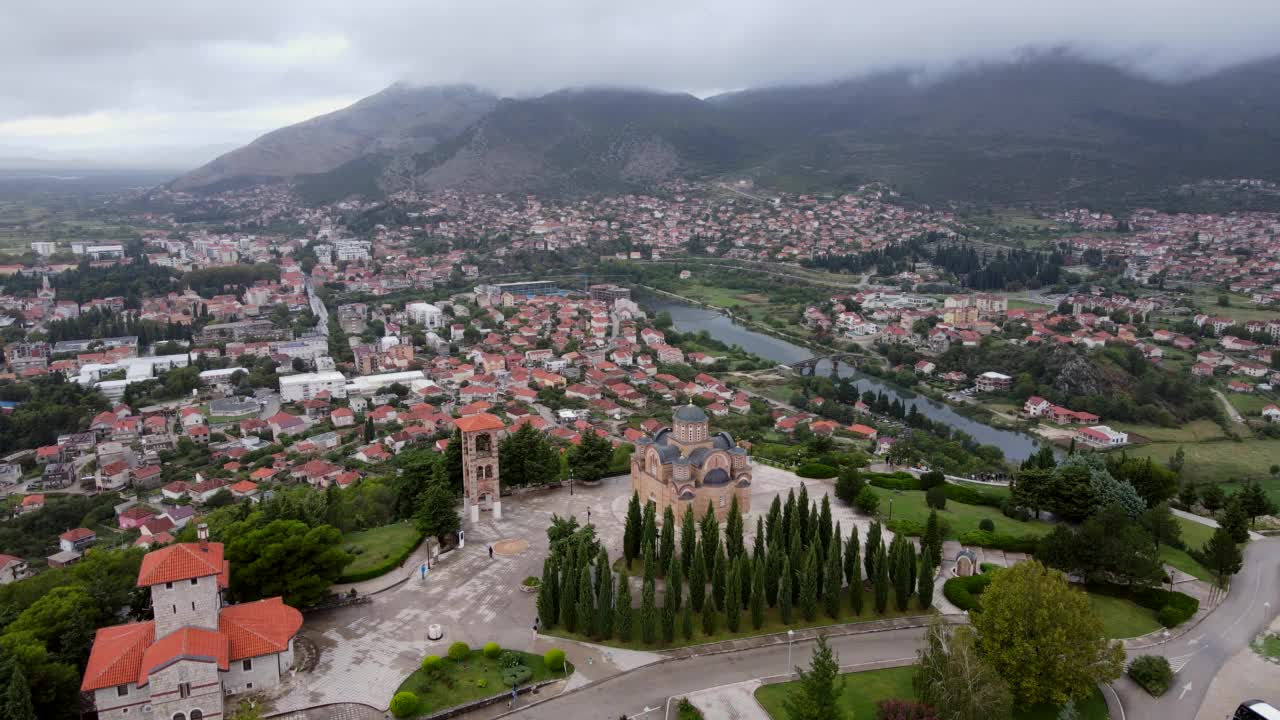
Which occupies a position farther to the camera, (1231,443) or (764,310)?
(764,310)

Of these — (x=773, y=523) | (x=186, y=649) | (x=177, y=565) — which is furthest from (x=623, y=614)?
(x=177, y=565)

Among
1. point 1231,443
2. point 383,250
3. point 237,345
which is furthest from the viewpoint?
point 383,250

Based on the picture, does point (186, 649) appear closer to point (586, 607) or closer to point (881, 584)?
point (586, 607)

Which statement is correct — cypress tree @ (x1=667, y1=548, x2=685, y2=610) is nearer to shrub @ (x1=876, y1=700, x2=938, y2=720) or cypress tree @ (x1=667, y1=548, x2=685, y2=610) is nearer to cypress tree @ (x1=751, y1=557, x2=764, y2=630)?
cypress tree @ (x1=751, y1=557, x2=764, y2=630)

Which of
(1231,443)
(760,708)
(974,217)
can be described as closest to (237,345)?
(760,708)

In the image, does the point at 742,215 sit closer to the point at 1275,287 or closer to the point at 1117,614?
the point at 1275,287

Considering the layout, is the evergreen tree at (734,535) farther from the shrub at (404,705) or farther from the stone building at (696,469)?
the shrub at (404,705)

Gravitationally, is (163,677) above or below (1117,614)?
above
